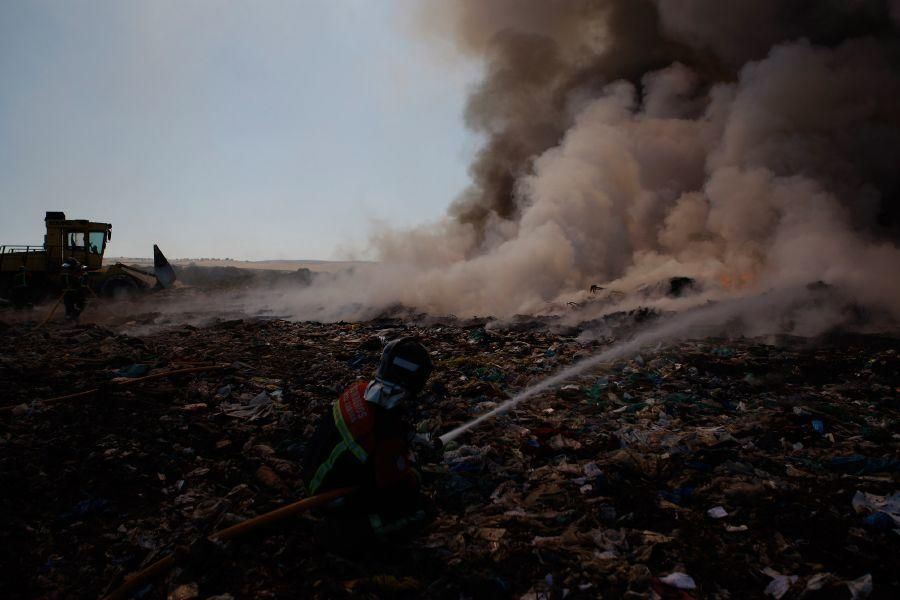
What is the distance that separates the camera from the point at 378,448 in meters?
2.78

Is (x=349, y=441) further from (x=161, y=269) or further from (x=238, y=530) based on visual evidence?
(x=161, y=269)

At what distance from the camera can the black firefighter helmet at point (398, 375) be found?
109 inches

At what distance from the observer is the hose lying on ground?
2.60 m

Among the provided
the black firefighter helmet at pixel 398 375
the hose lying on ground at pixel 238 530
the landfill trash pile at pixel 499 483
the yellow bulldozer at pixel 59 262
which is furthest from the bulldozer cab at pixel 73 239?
the black firefighter helmet at pixel 398 375

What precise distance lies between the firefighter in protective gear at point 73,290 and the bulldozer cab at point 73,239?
4.78 m

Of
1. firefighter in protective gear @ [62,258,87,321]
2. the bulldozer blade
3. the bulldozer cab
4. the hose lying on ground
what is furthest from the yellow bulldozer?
the hose lying on ground

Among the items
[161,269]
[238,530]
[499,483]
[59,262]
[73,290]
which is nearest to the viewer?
[238,530]

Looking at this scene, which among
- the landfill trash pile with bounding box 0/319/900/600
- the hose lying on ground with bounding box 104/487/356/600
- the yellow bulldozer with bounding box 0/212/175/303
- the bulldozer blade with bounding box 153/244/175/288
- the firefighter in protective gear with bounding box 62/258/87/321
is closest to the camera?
the hose lying on ground with bounding box 104/487/356/600

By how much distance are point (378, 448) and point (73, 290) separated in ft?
43.3

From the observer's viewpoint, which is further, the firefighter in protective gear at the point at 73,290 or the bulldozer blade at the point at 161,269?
the bulldozer blade at the point at 161,269

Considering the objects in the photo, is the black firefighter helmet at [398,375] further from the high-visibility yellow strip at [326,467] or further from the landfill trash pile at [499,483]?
the landfill trash pile at [499,483]

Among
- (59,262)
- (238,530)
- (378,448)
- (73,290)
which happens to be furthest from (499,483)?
(59,262)

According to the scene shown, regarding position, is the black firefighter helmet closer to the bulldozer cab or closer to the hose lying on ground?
→ the hose lying on ground

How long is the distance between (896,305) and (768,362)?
18.7 ft
